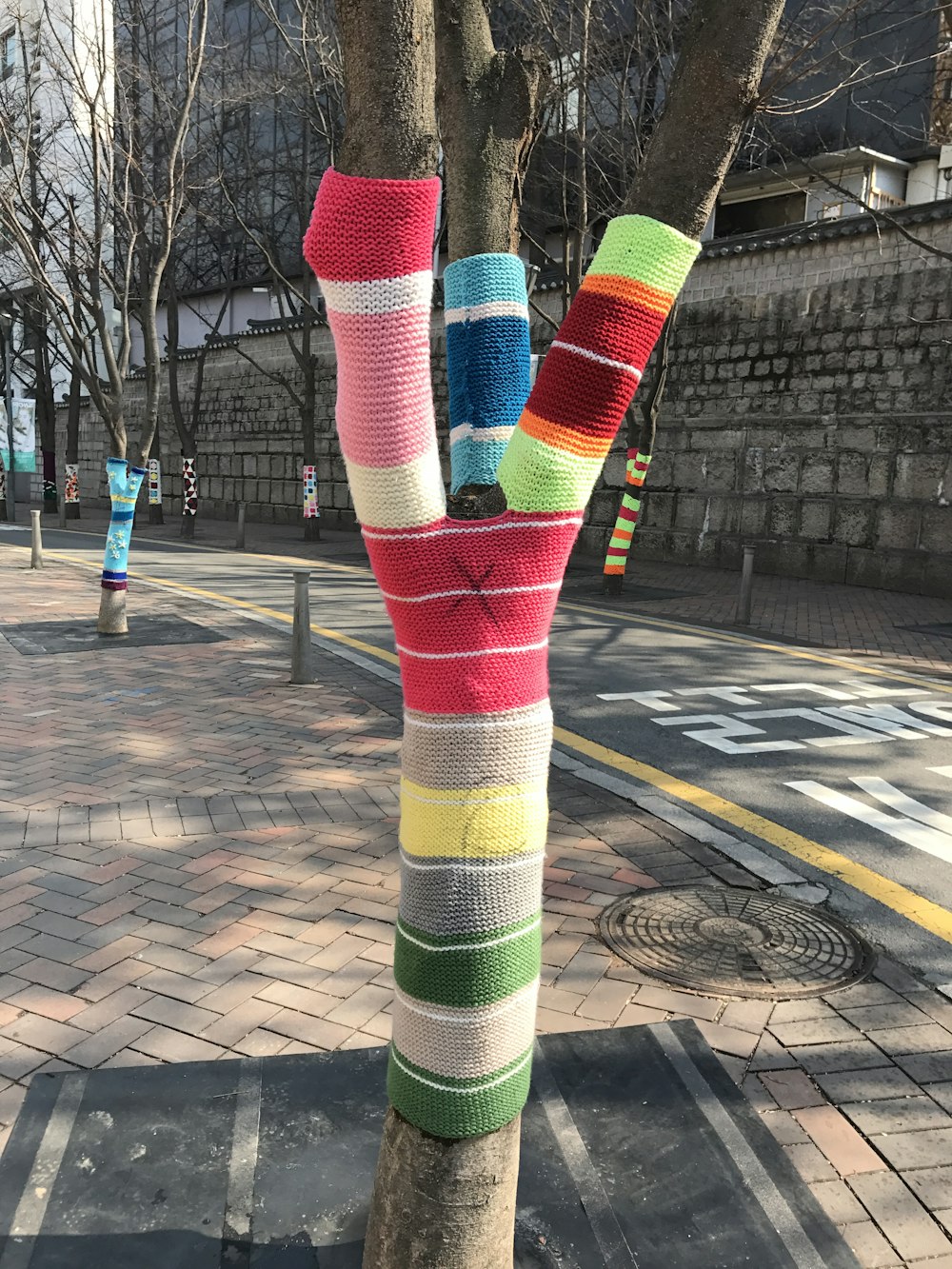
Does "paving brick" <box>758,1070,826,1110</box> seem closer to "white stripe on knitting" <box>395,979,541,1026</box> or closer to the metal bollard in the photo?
"white stripe on knitting" <box>395,979,541,1026</box>

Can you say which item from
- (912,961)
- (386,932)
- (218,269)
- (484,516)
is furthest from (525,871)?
(218,269)

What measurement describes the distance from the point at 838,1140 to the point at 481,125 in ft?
8.97

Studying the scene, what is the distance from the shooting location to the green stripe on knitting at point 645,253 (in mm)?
1812

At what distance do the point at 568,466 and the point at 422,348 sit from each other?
0.34 m

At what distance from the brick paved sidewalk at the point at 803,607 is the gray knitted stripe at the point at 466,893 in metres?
8.03

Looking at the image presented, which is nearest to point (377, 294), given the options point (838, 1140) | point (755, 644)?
point (838, 1140)

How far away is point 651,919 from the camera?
3.92 metres

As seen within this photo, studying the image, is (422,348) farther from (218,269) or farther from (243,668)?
(218,269)

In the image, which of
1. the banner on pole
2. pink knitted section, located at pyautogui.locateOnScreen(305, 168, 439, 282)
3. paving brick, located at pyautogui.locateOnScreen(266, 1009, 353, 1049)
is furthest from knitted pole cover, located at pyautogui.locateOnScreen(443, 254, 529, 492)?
the banner on pole

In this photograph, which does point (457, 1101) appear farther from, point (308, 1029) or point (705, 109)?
point (705, 109)

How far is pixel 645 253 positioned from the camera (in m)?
1.81

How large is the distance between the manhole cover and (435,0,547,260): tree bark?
2.53 meters

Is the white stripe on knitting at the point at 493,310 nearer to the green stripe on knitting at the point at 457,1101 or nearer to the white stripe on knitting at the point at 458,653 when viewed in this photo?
the white stripe on knitting at the point at 458,653

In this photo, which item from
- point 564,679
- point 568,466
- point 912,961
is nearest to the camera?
point 568,466
